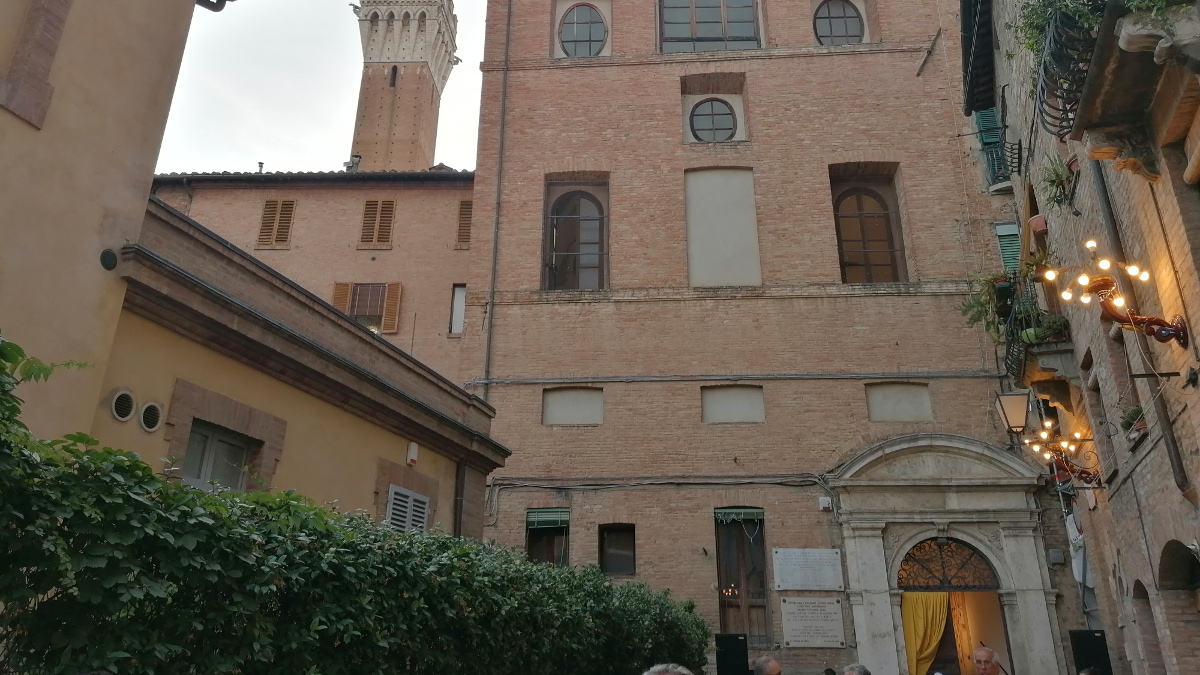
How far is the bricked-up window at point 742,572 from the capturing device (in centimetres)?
1705

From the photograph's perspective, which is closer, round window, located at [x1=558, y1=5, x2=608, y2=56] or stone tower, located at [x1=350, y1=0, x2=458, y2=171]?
round window, located at [x1=558, y1=5, x2=608, y2=56]

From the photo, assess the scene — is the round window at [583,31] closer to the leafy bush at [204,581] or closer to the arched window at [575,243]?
the arched window at [575,243]

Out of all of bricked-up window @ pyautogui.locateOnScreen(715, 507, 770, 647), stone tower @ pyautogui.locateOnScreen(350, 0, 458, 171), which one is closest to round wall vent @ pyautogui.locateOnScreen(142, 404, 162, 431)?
bricked-up window @ pyautogui.locateOnScreen(715, 507, 770, 647)

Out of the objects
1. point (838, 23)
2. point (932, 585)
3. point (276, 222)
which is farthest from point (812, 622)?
point (276, 222)

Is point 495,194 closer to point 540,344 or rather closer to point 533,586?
point 540,344

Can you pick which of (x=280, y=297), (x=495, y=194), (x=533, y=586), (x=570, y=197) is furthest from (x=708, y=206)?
(x=533, y=586)

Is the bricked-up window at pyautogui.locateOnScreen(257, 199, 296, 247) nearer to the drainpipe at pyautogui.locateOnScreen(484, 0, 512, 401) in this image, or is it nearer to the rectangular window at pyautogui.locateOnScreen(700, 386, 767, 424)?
the drainpipe at pyautogui.locateOnScreen(484, 0, 512, 401)

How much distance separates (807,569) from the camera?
56.1 ft

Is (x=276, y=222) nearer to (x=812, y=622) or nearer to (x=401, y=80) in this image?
(x=812, y=622)

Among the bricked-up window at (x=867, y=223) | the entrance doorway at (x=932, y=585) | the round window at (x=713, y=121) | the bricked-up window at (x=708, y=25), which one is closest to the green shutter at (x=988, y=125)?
the bricked-up window at (x=867, y=223)

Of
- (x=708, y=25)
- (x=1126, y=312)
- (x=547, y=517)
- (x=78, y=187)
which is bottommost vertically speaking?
(x=1126, y=312)

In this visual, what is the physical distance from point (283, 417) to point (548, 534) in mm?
9497

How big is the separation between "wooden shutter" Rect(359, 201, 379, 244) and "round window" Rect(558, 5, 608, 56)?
19.9 ft

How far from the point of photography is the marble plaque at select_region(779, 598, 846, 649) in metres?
16.5
